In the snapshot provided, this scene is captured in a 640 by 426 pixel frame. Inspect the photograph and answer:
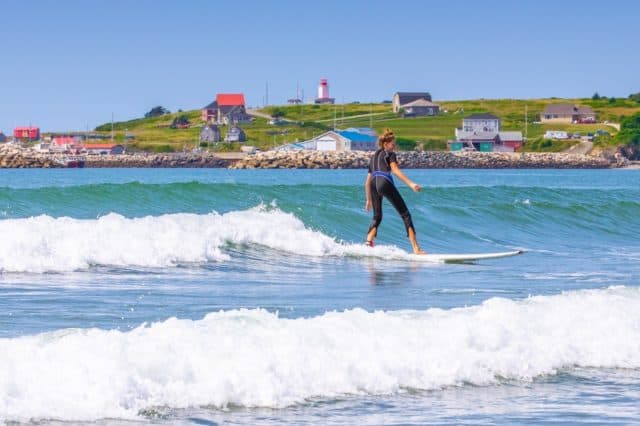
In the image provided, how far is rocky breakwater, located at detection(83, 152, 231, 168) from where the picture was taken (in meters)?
143

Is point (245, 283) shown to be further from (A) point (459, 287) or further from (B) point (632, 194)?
(B) point (632, 194)

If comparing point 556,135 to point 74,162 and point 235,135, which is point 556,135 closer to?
point 235,135

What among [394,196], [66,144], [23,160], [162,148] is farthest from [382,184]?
[66,144]

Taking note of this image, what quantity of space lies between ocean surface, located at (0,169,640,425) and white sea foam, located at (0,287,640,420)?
1cm

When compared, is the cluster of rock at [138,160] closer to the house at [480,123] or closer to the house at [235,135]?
the house at [235,135]

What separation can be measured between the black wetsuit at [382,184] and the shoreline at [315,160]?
11100cm

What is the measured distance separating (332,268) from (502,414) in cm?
897

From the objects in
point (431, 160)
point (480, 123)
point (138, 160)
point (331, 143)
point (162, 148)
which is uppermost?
point (480, 123)

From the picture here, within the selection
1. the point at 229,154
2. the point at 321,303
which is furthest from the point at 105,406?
the point at 229,154

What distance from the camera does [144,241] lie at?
17297 millimetres

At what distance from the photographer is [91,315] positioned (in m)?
10.8

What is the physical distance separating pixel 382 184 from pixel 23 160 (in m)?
113

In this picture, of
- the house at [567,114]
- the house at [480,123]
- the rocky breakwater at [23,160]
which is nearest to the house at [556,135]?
the house at [480,123]

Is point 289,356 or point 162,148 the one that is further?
point 162,148
